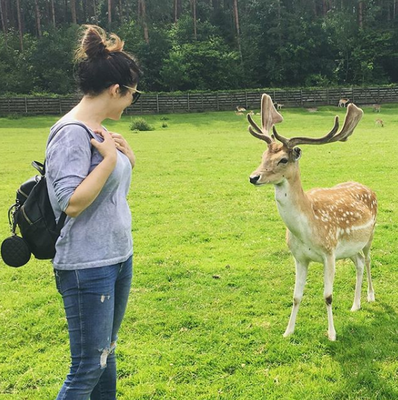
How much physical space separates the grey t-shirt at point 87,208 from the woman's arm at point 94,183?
0.03 m

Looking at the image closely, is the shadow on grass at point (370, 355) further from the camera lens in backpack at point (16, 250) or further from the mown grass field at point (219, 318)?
the camera lens in backpack at point (16, 250)

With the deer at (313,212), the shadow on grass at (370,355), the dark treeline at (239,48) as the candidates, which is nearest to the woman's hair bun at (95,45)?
the deer at (313,212)

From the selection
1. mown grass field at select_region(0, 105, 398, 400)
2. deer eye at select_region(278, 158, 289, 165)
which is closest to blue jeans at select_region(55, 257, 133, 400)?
mown grass field at select_region(0, 105, 398, 400)

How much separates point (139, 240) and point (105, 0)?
208 ft

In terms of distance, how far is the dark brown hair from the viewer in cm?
242

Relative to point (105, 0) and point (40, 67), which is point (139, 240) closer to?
point (40, 67)

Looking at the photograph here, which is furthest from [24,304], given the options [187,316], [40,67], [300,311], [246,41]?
[246,41]

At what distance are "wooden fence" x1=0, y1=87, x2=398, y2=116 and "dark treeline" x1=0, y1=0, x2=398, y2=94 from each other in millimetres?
8199

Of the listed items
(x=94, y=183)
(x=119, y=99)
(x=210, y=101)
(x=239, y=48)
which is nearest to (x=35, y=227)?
(x=94, y=183)

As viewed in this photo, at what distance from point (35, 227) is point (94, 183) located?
19.1 inches

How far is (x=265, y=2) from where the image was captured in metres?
53.7

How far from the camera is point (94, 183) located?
2211mm

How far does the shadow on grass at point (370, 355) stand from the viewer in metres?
3.70

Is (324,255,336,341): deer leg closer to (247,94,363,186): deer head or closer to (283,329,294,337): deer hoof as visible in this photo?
(283,329,294,337): deer hoof
